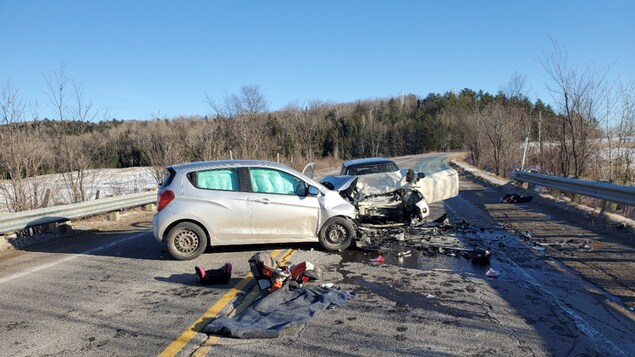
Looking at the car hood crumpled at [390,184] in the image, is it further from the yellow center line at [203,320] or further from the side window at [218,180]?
the yellow center line at [203,320]

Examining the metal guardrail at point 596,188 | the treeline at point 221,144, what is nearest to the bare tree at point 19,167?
the treeline at point 221,144

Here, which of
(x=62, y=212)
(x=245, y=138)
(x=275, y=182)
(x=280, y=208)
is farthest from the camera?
(x=245, y=138)

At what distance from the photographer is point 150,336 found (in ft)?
A: 14.1

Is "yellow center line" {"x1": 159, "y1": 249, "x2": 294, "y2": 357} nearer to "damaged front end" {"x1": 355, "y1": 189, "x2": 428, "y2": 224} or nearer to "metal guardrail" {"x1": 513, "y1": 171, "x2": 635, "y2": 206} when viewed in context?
"damaged front end" {"x1": 355, "y1": 189, "x2": 428, "y2": 224}

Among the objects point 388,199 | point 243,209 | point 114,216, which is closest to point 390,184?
point 388,199

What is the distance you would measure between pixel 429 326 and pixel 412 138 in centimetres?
9338

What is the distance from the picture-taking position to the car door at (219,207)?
7.55 metres

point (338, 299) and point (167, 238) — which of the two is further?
point (167, 238)

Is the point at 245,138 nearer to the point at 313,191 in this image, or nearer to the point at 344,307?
the point at 313,191

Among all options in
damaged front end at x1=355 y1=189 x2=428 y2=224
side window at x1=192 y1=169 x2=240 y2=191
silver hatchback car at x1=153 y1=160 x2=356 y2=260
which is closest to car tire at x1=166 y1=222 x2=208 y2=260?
silver hatchback car at x1=153 y1=160 x2=356 y2=260

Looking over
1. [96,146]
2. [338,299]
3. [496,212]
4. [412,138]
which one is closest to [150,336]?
[338,299]

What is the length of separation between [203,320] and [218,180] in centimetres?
349

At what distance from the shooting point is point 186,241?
7520 millimetres

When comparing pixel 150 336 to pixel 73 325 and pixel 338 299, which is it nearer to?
pixel 73 325
